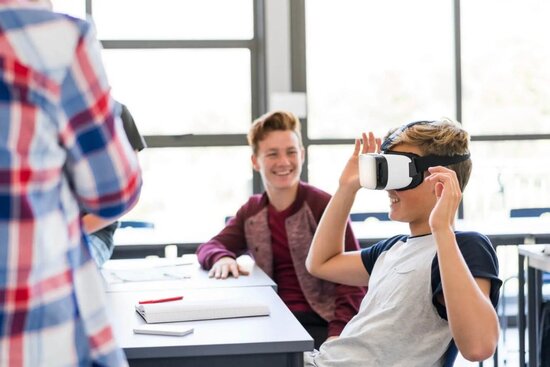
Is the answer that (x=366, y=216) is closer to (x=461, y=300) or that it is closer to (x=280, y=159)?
(x=280, y=159)

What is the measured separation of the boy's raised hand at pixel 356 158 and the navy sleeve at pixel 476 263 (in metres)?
0.49

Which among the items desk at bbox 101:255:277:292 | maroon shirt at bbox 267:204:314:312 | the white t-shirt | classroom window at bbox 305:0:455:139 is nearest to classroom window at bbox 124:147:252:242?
classroom window at bbox 305:0:455:139

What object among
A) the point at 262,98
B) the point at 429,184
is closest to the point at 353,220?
the point at 262,98

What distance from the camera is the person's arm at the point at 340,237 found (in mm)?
2219

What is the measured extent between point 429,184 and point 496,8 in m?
4.04

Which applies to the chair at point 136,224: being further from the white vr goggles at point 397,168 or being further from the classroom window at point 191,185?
the white vr goggles at point 397,168

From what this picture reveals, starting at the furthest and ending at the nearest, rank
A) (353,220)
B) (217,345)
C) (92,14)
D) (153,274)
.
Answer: (92,14)
(353,220)
(153,274)
(217,345)

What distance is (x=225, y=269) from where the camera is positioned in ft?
8.96

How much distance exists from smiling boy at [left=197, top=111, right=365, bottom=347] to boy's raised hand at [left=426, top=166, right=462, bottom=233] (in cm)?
100

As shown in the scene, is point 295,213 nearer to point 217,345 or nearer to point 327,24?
point 217,345

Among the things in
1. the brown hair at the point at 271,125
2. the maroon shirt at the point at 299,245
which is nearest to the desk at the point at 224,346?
the maroon shirt at the point at 299,245

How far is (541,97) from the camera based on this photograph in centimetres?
566

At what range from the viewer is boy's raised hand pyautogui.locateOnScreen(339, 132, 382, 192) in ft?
7.27

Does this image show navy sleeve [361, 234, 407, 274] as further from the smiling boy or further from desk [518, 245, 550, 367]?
desk [518, 245, 550, 367]
